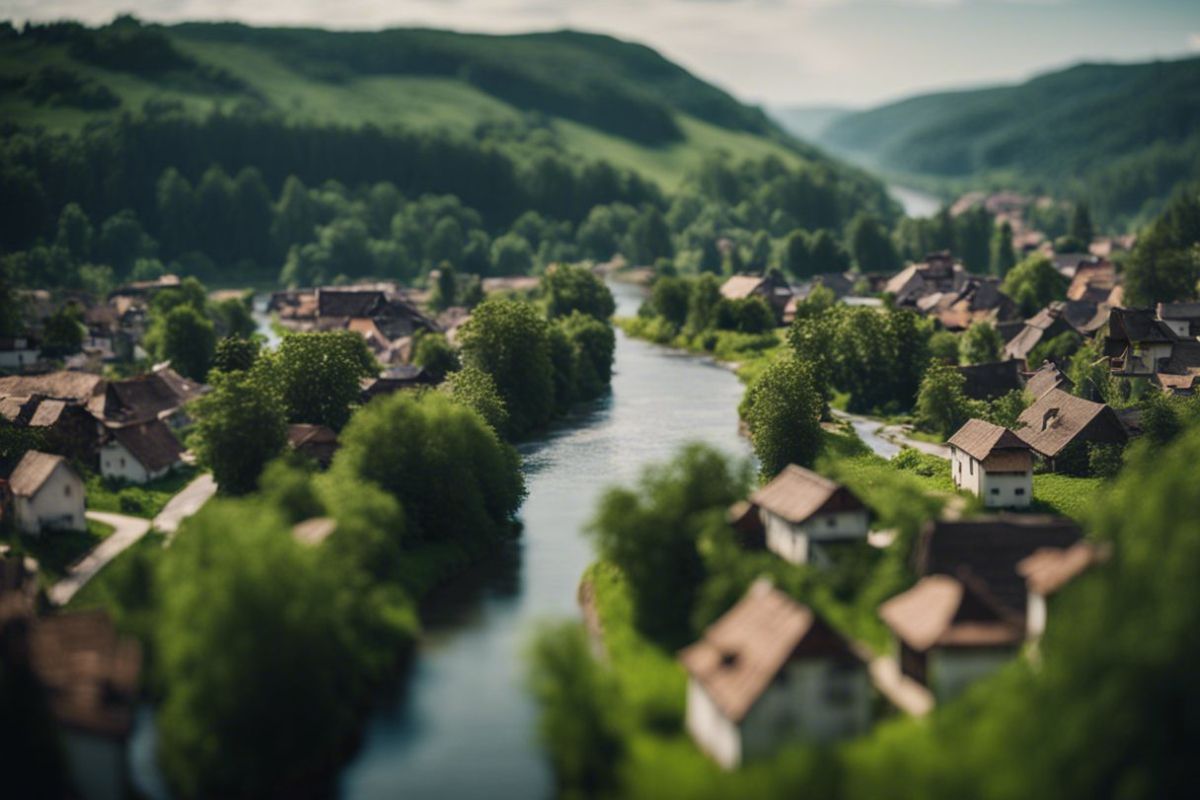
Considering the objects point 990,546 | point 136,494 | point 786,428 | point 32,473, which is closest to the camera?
point 990,546

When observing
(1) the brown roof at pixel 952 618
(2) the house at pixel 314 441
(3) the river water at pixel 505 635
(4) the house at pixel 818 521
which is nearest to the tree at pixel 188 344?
(3) the river water at pixel 505 635

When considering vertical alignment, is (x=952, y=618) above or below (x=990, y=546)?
above

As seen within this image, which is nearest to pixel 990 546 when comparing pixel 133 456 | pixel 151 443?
pixel 133 456

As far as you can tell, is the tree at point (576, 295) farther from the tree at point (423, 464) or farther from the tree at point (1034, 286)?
the tree at point (423, 464)

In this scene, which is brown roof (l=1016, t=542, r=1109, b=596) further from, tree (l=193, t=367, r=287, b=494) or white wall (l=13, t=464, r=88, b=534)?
white wall (l=13, t=464, r=88, b=534)

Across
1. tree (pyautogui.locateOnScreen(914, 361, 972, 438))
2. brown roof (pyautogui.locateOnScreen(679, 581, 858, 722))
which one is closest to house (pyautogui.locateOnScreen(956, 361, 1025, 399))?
tree (pyautogui.locateOnScreen(914, 361, 972, 438))

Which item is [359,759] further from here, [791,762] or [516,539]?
[516,539]

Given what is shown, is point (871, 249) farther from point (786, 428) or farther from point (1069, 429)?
point (786, 428)
